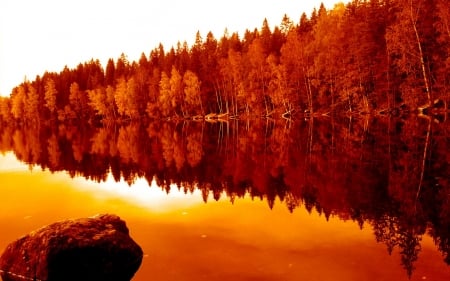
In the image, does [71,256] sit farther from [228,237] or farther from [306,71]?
[306,71]

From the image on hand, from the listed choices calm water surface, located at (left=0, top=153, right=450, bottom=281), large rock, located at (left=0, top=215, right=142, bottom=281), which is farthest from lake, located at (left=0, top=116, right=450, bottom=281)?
large rock, located at (left=0, top=215, right=142, bottom=281)

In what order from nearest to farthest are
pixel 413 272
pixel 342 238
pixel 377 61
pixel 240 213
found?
pixel 413 272 < pixel 342 238 < pixel 240 213 < pixel 377 61

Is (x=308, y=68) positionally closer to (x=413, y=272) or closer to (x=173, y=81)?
(x=173, y=81)

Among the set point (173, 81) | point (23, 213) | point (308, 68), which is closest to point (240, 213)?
point (23, 213)

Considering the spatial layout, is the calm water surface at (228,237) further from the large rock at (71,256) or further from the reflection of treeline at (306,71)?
the reflection of treeline at (306,71)

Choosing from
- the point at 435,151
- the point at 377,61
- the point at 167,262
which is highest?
the point at 377,61

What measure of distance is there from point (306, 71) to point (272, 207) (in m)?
52.8

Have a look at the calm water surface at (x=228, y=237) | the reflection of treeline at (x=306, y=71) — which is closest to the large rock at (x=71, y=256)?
the calm water surface at (x=228, y=237)

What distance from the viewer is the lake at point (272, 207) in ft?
27.7

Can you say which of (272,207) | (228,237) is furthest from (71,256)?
(272,207)

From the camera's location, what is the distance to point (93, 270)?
8.27m

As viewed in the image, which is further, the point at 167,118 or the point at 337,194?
the point at 167,118

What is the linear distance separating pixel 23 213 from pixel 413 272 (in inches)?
486

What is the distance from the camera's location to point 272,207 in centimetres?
1323
